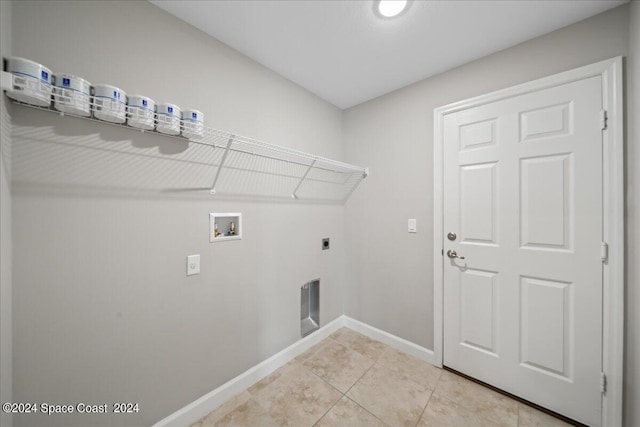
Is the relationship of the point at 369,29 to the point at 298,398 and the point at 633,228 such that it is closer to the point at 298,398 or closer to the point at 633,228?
the point at 633,228

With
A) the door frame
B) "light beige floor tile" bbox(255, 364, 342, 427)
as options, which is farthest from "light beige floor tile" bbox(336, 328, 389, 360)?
the door frame

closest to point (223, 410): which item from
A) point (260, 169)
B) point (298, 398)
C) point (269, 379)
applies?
point (269, 379)

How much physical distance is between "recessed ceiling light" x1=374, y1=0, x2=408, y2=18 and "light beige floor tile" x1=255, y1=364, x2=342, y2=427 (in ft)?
7.88

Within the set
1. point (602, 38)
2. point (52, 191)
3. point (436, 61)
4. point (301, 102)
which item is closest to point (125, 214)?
point (52, 191)

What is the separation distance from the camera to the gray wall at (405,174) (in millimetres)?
1468

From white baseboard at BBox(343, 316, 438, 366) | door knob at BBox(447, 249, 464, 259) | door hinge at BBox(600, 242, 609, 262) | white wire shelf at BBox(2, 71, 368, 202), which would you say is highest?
white wire shelf at BBox(2, 71, 368, 202)

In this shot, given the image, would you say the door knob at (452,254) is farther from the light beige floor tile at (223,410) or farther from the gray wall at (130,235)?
the light beige floor tile at (223,410)

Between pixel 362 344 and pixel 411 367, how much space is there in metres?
0.46

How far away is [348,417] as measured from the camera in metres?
1.40

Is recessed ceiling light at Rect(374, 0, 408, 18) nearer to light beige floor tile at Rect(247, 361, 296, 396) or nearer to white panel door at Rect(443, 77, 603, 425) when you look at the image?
white panel door at Rect(443, 77, 603, 425)

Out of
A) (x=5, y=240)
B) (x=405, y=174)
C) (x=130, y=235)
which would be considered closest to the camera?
(x=5, y=240)

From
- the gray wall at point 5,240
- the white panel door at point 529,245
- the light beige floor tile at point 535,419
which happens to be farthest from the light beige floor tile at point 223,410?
the light beige floor tile at point 535,419

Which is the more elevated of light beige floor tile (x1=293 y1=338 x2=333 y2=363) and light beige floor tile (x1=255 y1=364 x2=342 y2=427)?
light beige floor tile (x1=293 y1=338 x2=333 y2=363)

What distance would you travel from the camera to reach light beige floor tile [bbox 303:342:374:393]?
1699mm
